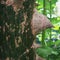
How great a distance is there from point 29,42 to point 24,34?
53mm

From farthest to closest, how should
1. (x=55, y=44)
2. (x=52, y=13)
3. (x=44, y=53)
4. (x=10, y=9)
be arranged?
(x=52, y=13) < (x=55, y=44) < (x=44, y=53) < (x=10, y=9)

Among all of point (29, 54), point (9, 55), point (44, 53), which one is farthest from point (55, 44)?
point (9, 55)

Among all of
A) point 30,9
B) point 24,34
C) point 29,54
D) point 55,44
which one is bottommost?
point 55,44

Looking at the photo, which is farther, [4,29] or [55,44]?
[55,44]

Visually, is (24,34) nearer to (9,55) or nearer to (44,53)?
(9,55)

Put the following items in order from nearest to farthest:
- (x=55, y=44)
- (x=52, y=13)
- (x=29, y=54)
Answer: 1. (x=29, y=54)
2. (x=55, y=44)
3. (x=52, y=13)

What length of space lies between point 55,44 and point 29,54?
24.3 inches

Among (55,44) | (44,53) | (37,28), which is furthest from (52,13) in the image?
(37,28)

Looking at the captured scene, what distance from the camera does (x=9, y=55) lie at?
99 centimetres

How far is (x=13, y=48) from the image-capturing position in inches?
39.0

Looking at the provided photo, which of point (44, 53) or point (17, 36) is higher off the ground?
point (17, 36)

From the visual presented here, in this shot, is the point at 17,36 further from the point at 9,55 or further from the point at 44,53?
the point at 44,53

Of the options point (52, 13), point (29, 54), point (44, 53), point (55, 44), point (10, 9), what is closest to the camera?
point (10, 9)

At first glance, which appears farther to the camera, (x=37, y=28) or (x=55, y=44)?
(x=55, y=44)
